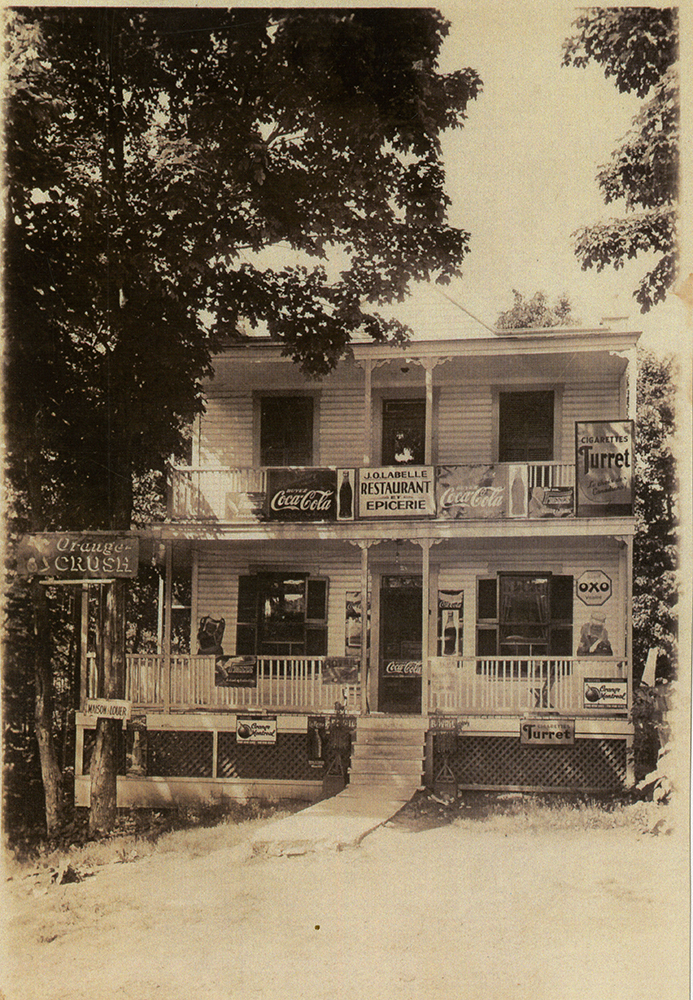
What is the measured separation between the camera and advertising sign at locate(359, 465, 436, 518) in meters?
8.35

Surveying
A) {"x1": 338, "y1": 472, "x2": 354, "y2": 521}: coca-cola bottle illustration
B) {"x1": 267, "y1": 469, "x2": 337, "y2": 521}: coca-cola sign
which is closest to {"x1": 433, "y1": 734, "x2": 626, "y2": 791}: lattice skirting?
{"x1": 338, "y1": 472, "x2": 354, "y2": 521}: coca-cola bottle illustration

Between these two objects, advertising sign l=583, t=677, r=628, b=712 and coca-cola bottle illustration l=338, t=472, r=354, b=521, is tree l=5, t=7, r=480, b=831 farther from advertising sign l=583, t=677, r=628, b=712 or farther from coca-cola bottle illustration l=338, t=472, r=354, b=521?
advertising sign l=583, t=677, r=628, b=712

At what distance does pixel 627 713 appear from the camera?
24.7 ft

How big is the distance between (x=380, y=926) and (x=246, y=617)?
349cm

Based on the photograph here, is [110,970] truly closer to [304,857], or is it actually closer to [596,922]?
[304,857]

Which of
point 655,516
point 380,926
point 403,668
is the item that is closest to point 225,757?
point 380,926

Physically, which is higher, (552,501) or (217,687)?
(552,501)

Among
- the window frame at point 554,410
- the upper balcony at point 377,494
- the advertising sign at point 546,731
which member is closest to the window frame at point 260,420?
the upper balcony at point 377,494

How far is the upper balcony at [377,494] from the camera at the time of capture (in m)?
8.39

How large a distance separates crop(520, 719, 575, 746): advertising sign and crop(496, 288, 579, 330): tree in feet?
12.5

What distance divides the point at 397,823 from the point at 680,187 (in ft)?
20.0

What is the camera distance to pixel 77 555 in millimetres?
7406

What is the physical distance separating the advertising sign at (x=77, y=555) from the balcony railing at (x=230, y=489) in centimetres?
85

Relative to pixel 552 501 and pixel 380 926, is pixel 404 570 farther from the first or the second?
pixel 380 926
